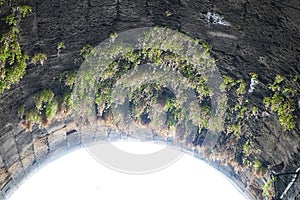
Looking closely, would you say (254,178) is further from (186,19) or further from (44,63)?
(44,63)

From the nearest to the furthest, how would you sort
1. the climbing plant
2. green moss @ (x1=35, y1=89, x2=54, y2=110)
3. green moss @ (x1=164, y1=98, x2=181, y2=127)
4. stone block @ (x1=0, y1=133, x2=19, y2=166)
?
the climbing plant < stone block @ (x1=0, y1=133, x2=19, y2=166) < green moss @ (x1=35, y1=89, x2=54, y2=110) < green moss @ (x1=164, y1=98, x2=181, y2=127)

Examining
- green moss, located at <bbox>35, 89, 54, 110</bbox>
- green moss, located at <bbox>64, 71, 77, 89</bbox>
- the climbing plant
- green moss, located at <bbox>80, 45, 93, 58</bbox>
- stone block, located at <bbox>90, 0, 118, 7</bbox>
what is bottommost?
the climbing plant

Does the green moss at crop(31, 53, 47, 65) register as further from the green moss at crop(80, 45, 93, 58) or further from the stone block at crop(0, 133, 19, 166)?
the stone block at crop(0, 133, 19, 166)

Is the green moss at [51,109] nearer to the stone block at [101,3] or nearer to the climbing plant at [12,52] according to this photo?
the climbing plant at [12,52]

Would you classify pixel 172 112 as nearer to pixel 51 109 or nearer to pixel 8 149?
pixel 51 109

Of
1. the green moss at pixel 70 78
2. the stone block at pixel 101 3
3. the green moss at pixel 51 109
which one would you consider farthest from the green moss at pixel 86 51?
→ the green moss at pixel 51 109

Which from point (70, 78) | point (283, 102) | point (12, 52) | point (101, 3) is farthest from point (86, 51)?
point (283, 102)

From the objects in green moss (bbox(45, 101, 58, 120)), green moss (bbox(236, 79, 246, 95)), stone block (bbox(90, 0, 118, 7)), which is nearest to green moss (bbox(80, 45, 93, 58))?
stone block (bbox(90, 0, 118, 7))

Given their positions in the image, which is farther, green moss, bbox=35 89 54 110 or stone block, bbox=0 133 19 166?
green moss, bbox=35 89 54 110
